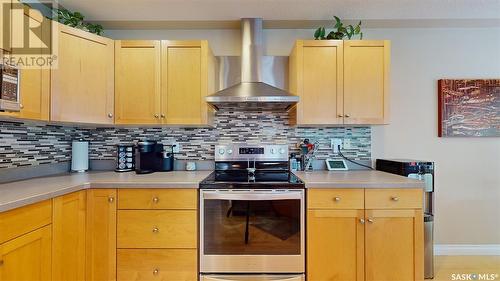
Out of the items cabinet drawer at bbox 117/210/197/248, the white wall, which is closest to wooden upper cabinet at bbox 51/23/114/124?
the white wall

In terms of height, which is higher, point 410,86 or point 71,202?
point 410,86

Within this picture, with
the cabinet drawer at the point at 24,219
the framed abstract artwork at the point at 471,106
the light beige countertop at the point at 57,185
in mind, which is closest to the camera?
the cabinet drawer at the point at 24,219

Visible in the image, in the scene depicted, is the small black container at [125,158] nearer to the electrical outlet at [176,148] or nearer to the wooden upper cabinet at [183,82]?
the electrical outlet at [176,148]

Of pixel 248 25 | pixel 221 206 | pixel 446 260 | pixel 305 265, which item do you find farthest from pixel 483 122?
pixel 221 206

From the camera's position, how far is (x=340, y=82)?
213cm

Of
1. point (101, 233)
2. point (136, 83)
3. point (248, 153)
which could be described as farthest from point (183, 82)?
point (101, 233)

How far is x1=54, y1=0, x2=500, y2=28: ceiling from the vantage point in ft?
6.71

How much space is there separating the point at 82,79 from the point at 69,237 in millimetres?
1141

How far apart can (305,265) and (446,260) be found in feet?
5.17

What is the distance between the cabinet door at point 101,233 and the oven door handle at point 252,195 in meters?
0.66

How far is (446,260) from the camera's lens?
2379 millimetres

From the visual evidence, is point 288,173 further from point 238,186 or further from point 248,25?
point 248,25

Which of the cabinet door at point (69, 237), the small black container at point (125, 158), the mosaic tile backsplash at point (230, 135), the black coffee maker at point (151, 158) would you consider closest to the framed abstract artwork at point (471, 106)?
the mosaic tile backsplash at point (230, 135)

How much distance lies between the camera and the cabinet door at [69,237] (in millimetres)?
1489
